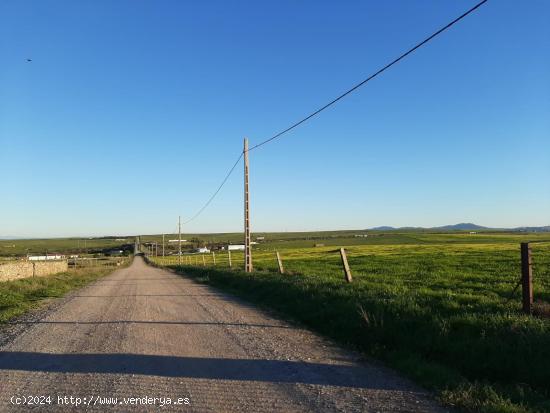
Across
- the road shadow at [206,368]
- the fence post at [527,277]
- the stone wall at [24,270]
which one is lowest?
the stone wall at [24,270]

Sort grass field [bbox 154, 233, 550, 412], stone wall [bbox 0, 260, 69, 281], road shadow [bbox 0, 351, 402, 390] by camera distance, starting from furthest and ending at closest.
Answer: stone wall [bbox 0, 260, 69, 281] < road shadow [bbox 0, 351, 402, 390] < grass field [bbox 154, 233, 550, 412]

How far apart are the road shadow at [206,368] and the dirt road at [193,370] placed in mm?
13

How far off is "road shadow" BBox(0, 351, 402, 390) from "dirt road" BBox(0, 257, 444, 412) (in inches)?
0.5

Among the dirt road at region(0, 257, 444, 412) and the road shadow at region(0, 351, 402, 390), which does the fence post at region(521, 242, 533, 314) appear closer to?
the dirt road at region(0, 257, 444, 412)

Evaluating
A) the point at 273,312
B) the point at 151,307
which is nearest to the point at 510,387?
the point at 273,312

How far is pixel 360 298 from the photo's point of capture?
11812 mm

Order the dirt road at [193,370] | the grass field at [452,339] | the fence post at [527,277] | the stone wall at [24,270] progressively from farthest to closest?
the stone wall at [24,270], the fence post at [527,277], the grass field at [452,339], the dirt road at [193,370]

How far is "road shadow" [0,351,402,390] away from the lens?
254 inches

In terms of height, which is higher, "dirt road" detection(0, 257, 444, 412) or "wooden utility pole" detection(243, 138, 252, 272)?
"wooden utility pole" detection(243, 138, 252, 272)

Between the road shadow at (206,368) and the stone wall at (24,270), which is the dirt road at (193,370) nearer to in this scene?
the road shadow at (206,368)

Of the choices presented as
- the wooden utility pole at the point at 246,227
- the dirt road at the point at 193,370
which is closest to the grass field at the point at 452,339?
the dirt road at the point at 193,370

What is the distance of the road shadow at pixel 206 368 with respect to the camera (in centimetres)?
644

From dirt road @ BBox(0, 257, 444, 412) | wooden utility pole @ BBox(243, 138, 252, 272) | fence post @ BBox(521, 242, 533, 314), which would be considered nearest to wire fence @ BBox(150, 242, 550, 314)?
fence post @ BBox(521, 242, 533, 314)

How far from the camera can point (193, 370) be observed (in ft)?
22.6
